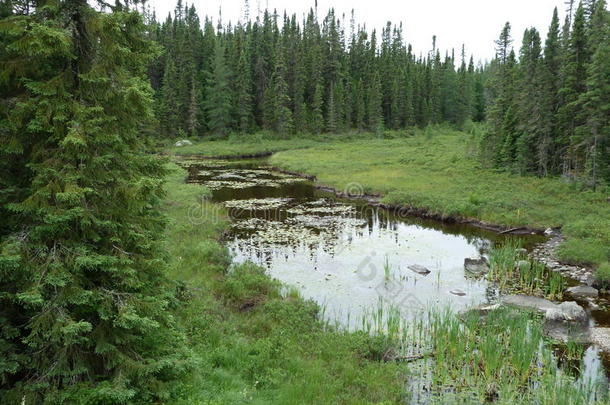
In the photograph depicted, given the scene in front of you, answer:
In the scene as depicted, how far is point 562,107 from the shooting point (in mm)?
37719

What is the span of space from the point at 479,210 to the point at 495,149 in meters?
19.6

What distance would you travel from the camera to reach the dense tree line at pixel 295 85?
8269 cm

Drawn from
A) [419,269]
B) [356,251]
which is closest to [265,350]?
[419,269]

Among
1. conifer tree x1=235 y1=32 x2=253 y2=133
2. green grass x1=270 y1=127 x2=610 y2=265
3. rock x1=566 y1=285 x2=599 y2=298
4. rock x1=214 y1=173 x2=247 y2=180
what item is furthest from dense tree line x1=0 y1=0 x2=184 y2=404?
conifer tree x1=235 y1=32 x2=253 y2=133

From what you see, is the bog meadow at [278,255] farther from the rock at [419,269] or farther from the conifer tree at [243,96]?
the conifer tree at [243,96]

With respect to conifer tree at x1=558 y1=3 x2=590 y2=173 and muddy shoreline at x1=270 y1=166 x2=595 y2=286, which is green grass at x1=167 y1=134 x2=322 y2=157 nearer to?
muddy shoreline at x1=270 y1=166 x2=595 y2=286

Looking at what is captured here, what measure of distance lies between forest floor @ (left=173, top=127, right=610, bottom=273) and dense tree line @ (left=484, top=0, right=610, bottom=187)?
225 cm

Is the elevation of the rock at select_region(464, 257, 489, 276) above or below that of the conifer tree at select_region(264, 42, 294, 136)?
below

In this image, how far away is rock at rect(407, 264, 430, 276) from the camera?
19.9 m

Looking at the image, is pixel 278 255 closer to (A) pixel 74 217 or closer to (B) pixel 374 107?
(A) pixel 74 217

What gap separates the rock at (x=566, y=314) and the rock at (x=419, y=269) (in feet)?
19.4

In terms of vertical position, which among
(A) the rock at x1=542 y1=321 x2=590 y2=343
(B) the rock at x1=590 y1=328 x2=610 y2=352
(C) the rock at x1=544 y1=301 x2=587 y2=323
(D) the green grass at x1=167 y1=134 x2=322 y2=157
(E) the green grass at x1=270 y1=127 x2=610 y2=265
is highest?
(D) the green grass at x1=167 y1=134 x2=322 y2=157

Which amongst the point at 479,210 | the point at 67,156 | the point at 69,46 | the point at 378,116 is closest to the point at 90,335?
the point at 67,156

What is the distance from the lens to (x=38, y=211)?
6.70 m
